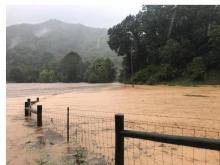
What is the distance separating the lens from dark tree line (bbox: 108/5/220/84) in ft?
92.9

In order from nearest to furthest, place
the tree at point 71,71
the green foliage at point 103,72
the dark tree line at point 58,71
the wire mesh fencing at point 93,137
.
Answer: the wire mesh fencing at point 93,137, the green foliage at point 103,72, the dark tree line at point 58,71, the tree at point 71,71

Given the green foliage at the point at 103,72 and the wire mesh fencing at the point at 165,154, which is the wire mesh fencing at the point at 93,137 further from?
the green foliage at the point at 103,72

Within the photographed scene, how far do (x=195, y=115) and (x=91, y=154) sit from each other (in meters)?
5.72

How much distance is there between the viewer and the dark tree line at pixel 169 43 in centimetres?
2831

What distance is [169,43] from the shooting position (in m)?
30.1

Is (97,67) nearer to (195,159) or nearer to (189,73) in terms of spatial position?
(189,73)

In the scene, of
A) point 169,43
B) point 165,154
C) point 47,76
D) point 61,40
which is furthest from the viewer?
point 61,40

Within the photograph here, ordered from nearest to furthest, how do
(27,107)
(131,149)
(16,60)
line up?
(131,149) → (27,107) → (16,60)

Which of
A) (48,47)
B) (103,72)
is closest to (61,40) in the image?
(48,47)

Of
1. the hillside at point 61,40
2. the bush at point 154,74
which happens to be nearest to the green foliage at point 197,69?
the bush at point 154,74

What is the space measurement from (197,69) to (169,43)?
4164 millimetres

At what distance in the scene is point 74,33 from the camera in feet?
440

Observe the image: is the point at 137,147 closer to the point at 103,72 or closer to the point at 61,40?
the point at 103,72
